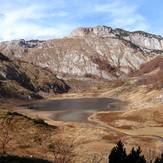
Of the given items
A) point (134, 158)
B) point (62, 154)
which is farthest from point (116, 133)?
point (134, 158)

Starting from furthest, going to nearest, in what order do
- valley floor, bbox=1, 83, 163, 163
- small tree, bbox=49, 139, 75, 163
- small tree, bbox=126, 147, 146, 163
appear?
valley floor, bbox=1, 83, 163, 163 → small tree, bbox=49, 139, 75, 163 → small tree, bbox=126, 147, 146, 163

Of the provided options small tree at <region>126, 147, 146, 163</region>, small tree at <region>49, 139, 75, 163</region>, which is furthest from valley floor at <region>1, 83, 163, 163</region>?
small tree at <region>126, 147, 146, 163</region>

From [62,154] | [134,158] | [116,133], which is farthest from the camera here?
[116,133]

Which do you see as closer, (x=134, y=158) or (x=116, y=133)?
(x=134, y=158)

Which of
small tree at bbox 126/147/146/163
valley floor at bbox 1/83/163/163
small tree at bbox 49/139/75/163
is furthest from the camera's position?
valley floor at bbox 1/83/163/163

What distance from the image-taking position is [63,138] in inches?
4387

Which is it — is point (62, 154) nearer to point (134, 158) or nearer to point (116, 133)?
point (134, 158)

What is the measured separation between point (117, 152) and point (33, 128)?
77.8 m

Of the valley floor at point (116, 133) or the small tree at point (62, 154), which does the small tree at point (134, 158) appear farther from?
the valley floor at point (116, 133)

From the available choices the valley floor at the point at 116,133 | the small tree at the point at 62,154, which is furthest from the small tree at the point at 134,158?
the valley floor at the point at 116,133

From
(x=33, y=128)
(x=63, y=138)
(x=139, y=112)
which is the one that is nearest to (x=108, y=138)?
(x=63, y=138)

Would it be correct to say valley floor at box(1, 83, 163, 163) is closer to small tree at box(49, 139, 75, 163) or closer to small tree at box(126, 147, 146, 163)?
small tree at box(49, 139, 75, 163)

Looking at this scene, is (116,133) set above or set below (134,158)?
below

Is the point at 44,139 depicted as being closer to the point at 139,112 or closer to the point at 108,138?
the point at 108,138
